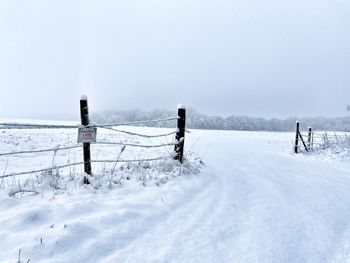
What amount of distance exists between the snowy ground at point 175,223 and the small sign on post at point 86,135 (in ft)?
2.59

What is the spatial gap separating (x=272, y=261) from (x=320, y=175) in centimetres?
544

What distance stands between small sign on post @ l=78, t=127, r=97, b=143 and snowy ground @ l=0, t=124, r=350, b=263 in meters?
0.79

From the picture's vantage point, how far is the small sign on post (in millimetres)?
5562

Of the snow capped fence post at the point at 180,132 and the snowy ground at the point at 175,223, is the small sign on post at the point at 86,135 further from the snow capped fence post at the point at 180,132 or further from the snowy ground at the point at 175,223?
the snow capped fence post at the point at 180,132

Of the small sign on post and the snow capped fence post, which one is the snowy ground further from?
the snow capped fence post

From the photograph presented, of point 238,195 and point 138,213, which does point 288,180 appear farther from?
point 138,213

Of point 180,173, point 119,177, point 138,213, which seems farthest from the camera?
point 180,173

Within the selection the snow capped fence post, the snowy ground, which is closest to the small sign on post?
the snowy ground

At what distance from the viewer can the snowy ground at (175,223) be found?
3.27m

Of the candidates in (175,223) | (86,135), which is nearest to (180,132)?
(86,135)

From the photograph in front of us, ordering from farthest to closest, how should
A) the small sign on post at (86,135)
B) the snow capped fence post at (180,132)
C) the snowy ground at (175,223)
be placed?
the snow capped fence post at (180,132) → the small sign on post at (86,135) → the snowy ground at (175,223)

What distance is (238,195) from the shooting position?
17.8ft

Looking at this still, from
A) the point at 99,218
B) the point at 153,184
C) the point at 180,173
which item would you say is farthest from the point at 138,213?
the point at 180,173

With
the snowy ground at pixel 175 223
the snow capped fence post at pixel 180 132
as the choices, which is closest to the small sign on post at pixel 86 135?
the snowy ground at pixel 175 223
